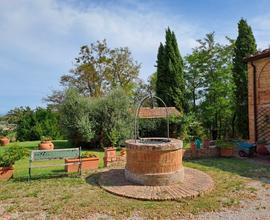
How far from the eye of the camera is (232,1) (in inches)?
370

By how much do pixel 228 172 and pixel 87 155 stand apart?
4.76 metres

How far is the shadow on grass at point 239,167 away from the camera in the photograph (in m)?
7.50

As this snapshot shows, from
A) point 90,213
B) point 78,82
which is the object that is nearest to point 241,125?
point 90,213

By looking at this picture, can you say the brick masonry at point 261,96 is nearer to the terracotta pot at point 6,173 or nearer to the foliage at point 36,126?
the terracotta pot at point 6,173

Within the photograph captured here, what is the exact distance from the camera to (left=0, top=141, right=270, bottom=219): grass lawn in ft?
15.5

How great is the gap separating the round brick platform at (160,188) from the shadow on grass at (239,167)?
1.41m

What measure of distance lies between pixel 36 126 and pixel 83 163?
14.5 metres

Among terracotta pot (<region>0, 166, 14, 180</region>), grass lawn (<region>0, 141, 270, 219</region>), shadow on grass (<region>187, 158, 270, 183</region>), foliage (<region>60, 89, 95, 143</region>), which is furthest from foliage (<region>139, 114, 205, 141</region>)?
terracotta pot (<region>0, 166, 14, 180</region>)

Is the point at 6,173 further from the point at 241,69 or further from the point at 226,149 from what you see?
the point at 241,69

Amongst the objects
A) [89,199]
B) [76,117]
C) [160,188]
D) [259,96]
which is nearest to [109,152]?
[160,188]

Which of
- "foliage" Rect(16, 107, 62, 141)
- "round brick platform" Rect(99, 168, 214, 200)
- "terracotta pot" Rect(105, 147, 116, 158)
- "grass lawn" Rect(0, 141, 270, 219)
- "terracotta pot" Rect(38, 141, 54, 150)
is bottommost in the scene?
"grass lawn" Rect(0, 141, 270, 219)

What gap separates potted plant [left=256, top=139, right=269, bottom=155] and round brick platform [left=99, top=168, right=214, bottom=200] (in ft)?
16.9

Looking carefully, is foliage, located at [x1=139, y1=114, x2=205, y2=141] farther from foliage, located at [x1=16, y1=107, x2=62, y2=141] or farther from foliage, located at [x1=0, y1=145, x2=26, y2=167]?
foliage, located at [x1=0, y1=145, x2=26, y2=167]

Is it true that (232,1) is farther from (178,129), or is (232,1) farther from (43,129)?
(43,129)
